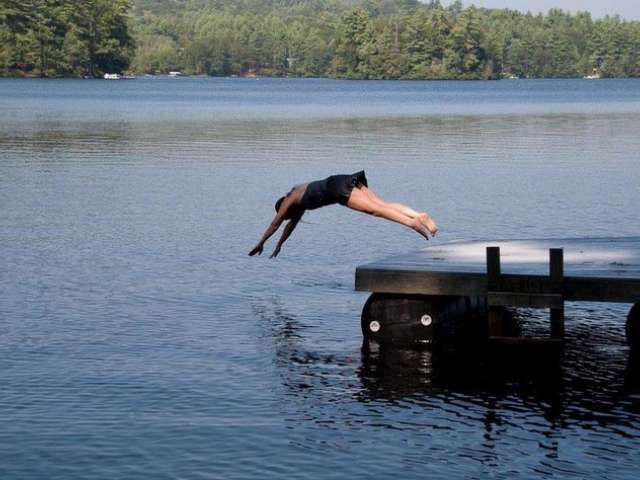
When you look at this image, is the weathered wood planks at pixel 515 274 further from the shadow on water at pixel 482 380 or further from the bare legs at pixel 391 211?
the shadow on water at pixel 482 380

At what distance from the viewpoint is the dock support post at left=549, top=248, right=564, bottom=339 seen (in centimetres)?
1786

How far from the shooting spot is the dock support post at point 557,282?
17.9m

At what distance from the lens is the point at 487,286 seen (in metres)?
18.5

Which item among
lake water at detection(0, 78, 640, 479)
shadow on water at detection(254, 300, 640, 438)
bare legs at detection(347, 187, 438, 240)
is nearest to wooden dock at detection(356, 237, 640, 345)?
shadow on water at detection(254, 300, 640, 438)

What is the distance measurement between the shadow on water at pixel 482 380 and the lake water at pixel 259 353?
45mm

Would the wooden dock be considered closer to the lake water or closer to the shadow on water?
the shadow on water

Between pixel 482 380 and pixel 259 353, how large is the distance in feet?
10.7

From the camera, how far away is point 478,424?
612 inches

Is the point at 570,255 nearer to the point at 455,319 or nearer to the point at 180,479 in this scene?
the point at 455,319

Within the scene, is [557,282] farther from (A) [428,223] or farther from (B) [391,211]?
(B) [391,211]

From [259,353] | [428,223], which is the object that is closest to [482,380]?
[428,223]

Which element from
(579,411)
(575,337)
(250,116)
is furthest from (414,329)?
(250,116)

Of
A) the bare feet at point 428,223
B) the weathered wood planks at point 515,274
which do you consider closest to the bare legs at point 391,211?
the bare feet at point 428,223

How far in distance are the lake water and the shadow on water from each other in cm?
4
